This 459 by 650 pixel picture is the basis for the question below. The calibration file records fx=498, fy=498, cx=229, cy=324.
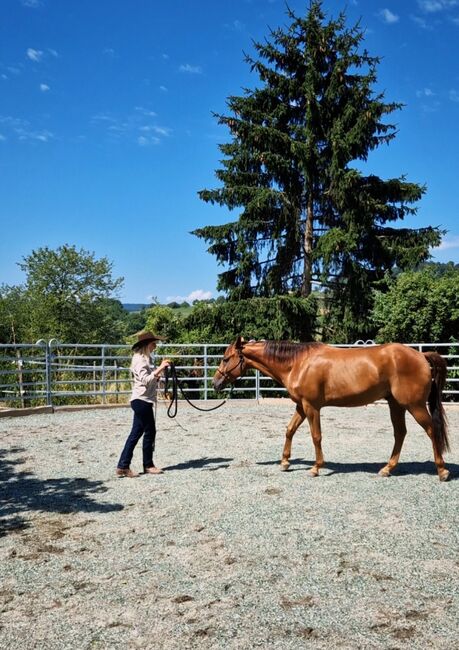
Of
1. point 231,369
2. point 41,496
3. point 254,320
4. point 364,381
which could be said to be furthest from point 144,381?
point 254,320

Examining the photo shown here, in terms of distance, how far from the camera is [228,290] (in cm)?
2000

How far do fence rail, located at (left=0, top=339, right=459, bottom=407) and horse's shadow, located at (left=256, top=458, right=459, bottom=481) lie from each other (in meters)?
3.94

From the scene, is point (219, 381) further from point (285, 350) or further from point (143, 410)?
point (143, 410)

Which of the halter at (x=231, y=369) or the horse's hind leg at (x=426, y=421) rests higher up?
the halter at (x=231, y=369)

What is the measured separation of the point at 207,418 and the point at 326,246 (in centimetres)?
959

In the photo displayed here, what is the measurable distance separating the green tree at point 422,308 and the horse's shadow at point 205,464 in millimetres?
10501

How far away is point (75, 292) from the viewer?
34781mm

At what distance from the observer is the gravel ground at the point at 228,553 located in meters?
2.70

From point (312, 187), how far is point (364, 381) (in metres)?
14.9

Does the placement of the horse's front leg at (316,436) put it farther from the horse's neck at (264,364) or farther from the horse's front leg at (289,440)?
the horse's neck at (264,364)

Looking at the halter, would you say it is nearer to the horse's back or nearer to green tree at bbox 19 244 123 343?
the horse's back

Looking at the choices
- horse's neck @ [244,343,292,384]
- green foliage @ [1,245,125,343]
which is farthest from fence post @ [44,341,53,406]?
green foliage @ [1,245,125,343]

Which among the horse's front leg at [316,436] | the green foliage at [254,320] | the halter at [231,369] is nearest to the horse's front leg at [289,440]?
the horse's front leg at [316,436]

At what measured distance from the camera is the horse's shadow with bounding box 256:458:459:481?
19.6ft
